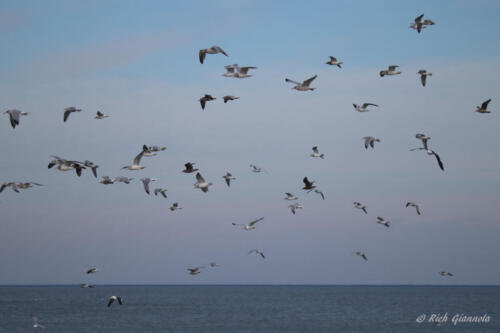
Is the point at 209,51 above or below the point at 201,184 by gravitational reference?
above

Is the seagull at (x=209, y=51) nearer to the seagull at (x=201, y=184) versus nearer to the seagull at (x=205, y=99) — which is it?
the seagull at (x=205, y=99)

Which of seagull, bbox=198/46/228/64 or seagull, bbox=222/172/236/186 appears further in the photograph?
seagull, bbox=222/172/236/186

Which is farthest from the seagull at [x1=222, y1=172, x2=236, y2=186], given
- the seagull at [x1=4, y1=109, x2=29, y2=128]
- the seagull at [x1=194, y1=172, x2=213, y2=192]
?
the seagull at [x1=4, y1=109, x2=29, y2=128]

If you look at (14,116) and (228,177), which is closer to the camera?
(14,116)

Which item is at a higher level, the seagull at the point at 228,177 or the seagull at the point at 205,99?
the seagull at the point at 205,99

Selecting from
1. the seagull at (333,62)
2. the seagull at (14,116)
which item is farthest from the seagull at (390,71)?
the seagull at (14,116)

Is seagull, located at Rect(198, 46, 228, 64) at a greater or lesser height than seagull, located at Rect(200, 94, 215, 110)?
greater

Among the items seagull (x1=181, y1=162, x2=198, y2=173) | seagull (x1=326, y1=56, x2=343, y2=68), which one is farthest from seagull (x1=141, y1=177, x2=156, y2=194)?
seagull (x1=326, y1=56, x2=343, y2=68)

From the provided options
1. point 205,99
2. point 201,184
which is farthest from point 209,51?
point 201,184

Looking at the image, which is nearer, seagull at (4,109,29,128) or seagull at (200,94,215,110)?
seagull at (4,109,29,128)

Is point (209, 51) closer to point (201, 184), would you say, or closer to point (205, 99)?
point (205, 99)

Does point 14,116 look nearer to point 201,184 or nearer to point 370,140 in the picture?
point 201,184

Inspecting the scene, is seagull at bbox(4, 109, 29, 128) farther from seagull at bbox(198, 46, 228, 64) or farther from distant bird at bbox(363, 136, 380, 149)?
distant bird at bbox(363, 136, 380, 149)

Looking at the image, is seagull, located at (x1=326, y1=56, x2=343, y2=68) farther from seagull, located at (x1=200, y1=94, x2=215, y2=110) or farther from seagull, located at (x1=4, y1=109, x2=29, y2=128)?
seagull, located at (x1=4, y1=109, x2=29, y2=128)
